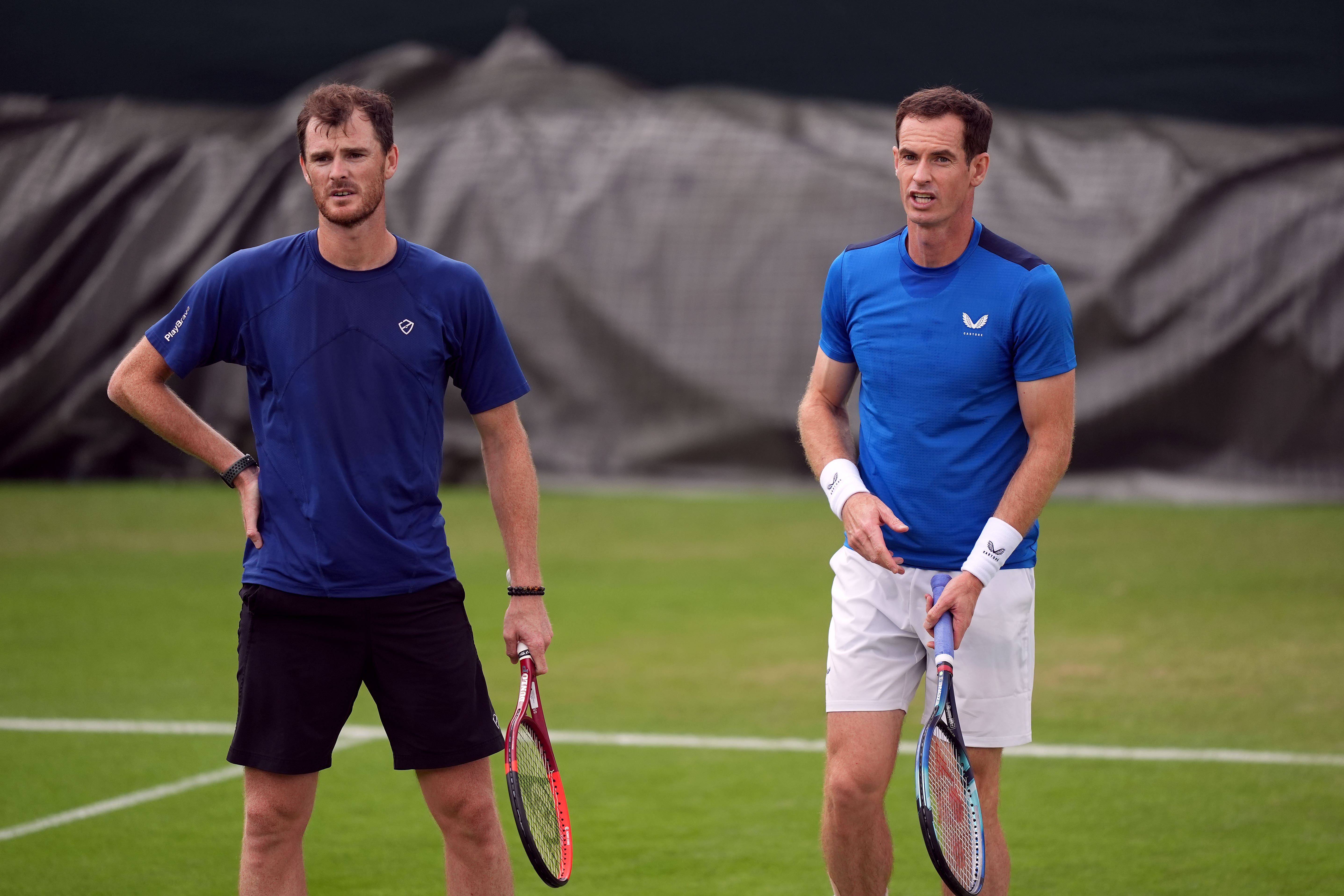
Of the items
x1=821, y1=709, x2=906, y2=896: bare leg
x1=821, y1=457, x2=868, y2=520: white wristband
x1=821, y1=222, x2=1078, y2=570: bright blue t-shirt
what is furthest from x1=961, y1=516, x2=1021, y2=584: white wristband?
x1=821, y1=709, x2=906, y2=896: bare leg

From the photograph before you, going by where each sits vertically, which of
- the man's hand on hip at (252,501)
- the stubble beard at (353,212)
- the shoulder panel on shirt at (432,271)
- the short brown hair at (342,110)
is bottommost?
the man's hand on hip at (252,501)

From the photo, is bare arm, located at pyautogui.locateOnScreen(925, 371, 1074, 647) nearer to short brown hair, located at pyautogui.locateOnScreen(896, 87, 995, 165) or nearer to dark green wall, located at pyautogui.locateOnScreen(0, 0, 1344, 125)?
short brown hair, located at pyautogui.locateOnScreen(896, 87, 995, 165)

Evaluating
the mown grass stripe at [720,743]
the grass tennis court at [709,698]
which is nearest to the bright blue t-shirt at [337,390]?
the grass tennis court at [709,698]

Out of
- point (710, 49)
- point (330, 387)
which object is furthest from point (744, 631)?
point (710, 49)

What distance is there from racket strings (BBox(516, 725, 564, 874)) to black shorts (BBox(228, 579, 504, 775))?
100 mm

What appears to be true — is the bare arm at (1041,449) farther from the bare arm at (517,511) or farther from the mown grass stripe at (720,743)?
the mown grass stripe at (720,743)

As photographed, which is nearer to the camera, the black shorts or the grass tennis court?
the black shorts

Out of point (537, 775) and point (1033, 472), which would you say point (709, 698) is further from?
point (1033, 472)

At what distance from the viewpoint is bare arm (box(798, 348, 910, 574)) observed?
13.0 ft

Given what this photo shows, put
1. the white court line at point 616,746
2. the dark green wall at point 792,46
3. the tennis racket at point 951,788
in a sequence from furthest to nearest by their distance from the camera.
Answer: the dark green wall at point 792,46 < the white court line at point 616,746 < the tennis racket at point 951,788

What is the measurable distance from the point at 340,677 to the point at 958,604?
4.55ft

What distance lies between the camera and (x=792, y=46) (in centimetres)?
1609

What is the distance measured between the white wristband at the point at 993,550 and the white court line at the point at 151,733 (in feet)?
9.48

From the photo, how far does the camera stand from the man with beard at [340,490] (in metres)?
3.75
